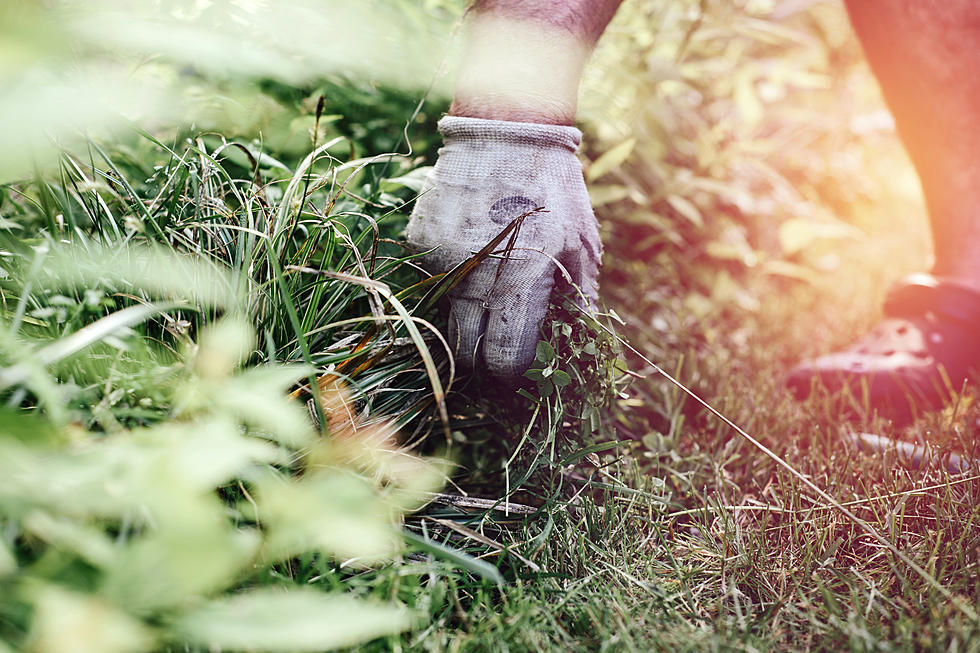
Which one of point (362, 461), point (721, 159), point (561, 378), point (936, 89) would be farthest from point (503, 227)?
point (721, 159)

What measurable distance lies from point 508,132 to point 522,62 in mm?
142

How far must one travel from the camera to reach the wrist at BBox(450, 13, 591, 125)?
3.76 ft

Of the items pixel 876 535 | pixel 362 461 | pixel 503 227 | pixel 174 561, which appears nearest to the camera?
pixel 174 561

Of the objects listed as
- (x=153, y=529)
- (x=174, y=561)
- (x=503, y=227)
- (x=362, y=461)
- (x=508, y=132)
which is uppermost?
(x=508, y=132)

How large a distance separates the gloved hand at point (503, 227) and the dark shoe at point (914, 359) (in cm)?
75

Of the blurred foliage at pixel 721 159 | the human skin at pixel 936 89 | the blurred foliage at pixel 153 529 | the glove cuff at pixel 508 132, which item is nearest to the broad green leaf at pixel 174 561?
the blurred foliage at pixel 153 529

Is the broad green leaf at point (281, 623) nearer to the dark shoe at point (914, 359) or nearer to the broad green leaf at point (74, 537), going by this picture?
the broad green leaf at point (74, 537)

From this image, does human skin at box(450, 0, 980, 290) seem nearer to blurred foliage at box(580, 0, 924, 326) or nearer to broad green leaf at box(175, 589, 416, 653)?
blurred foliage at box(580, 0, 924, 326)

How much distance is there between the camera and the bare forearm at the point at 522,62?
3.76ft

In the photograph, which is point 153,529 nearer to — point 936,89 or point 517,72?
point 517,72

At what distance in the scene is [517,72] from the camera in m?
1.15

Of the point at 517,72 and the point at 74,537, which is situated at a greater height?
the point at 517,72

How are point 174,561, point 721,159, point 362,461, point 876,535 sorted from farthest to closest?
1. point 721,159
2. point 362,461
3. point 876,535
4. point 174,561

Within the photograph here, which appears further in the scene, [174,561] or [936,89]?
[936,89]
